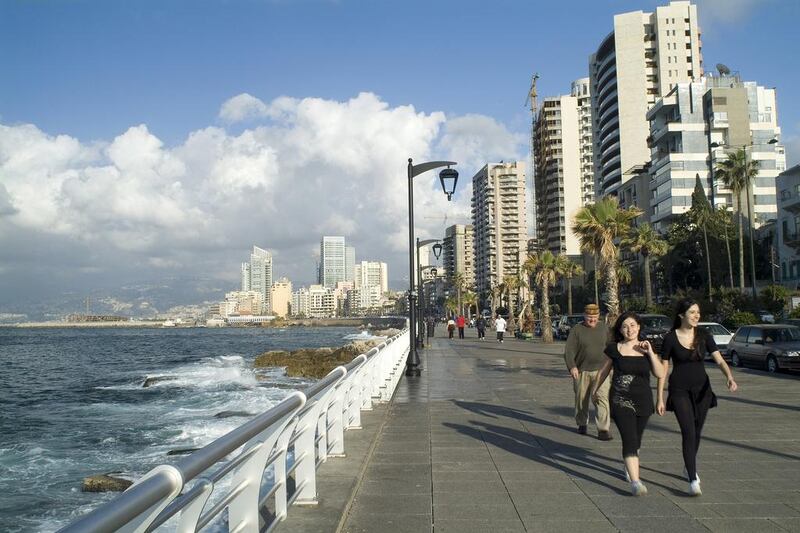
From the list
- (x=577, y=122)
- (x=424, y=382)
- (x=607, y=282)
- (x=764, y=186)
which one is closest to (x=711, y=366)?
(x=607, y=282)

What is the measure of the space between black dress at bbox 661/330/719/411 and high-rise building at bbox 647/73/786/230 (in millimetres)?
76053

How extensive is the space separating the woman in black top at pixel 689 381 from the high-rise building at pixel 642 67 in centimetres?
10230

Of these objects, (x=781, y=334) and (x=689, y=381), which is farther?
(x=781, y=334)

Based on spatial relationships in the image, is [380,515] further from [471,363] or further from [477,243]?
[477,243]

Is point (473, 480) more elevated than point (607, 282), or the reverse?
point (607, 282)

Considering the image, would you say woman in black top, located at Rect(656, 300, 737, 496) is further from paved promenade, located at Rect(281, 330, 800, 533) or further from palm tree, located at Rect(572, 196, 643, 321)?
palm tree, located at Rect(572, 196, 643, 321)

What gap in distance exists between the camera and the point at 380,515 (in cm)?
504

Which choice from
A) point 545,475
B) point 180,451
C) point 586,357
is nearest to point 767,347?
point 586,357

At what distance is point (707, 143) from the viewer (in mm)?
78875

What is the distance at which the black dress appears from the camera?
18.6 feet

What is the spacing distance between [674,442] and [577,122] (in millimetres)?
140925

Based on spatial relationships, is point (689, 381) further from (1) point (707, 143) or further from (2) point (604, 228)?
(1) point (707, 143)

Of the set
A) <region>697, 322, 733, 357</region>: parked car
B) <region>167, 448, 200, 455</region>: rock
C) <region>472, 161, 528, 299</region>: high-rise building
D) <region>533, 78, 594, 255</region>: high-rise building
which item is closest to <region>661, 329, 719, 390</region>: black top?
<region>167, 448, 200, 455</region>: rock

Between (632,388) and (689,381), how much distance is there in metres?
0.46
